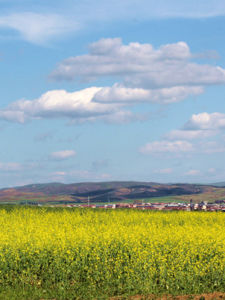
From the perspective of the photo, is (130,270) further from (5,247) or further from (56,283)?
(5,247)

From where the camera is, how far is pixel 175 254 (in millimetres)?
21203

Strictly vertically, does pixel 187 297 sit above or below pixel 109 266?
below

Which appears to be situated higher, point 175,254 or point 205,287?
point 175,254

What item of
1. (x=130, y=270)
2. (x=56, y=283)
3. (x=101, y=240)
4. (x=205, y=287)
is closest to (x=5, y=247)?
(x=56, y=283)

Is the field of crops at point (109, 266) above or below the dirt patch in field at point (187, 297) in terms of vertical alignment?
above

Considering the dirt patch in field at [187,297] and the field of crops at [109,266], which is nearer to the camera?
the dirt patch in field at [187,297]

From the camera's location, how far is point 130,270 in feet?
66.7

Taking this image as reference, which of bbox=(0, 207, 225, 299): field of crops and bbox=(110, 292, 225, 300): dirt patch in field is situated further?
bbox=(0, 207, 225, 299): field of crops

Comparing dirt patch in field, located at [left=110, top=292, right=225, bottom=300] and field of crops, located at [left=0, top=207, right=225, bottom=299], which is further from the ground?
field of crops, located at [left=0, top=207, right=225, bottom=299]

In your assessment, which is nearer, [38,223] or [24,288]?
[24,288]

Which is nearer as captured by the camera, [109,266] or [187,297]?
[187,297]

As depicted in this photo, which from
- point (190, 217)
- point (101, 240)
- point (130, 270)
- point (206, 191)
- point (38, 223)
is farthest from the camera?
point (206, 191)

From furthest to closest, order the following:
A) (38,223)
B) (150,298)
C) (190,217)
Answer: (190,217) → (38,223) → (150,298)

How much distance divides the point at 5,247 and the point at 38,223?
10.9 m
